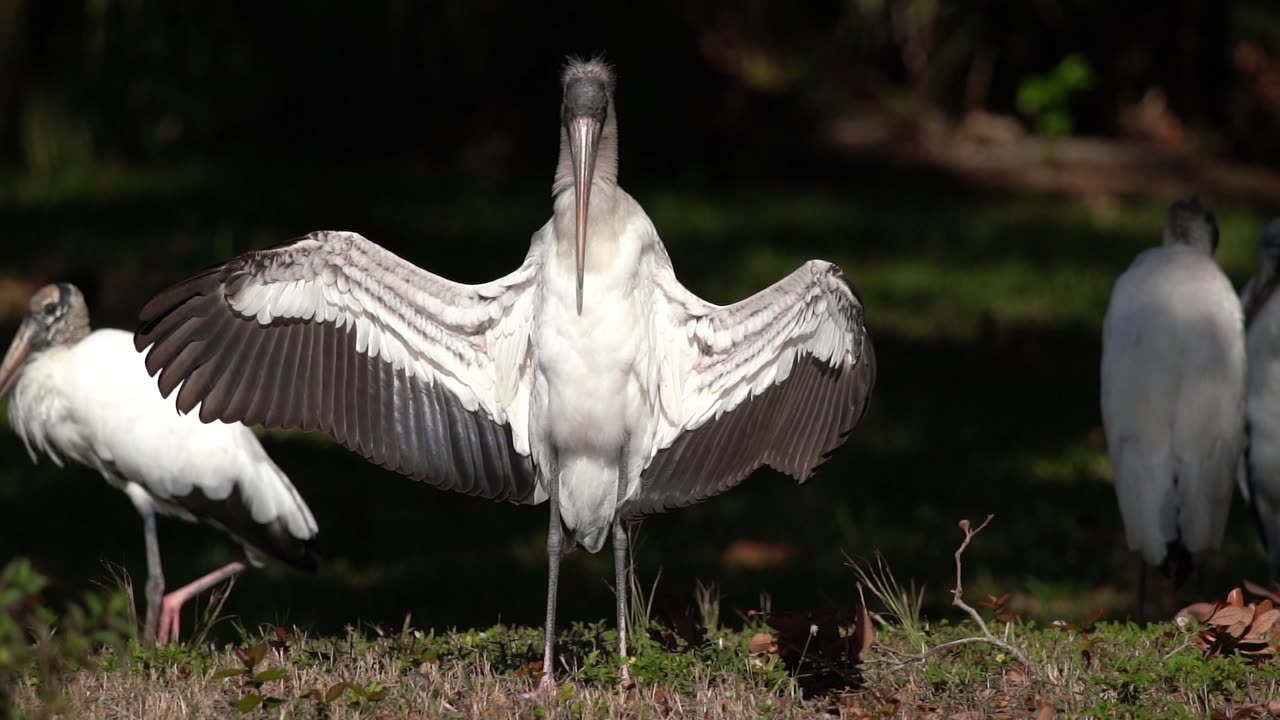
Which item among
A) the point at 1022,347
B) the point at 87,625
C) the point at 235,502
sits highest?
the point at 1022,347

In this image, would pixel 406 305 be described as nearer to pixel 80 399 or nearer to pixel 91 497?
pixel 80 399

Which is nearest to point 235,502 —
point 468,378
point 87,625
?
point 468,378

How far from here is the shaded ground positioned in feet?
22.3

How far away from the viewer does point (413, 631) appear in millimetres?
5051

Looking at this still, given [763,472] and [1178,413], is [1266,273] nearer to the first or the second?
[1178,413]

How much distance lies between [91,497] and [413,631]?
3275 millimetres

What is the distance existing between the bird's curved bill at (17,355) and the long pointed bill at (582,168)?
2445mm

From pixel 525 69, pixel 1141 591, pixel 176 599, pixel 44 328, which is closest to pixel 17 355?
pixel 44 328

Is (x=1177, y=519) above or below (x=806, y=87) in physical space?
below

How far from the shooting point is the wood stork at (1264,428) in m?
5.93

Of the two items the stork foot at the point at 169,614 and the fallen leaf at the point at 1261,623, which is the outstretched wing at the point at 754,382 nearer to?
the fallen leaf at the point at 1261,623

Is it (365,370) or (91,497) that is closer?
(365,370)

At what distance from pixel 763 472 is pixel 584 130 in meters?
3.91

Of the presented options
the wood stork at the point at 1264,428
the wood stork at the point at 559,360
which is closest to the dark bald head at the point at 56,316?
the wood stork at the point at 559,360
